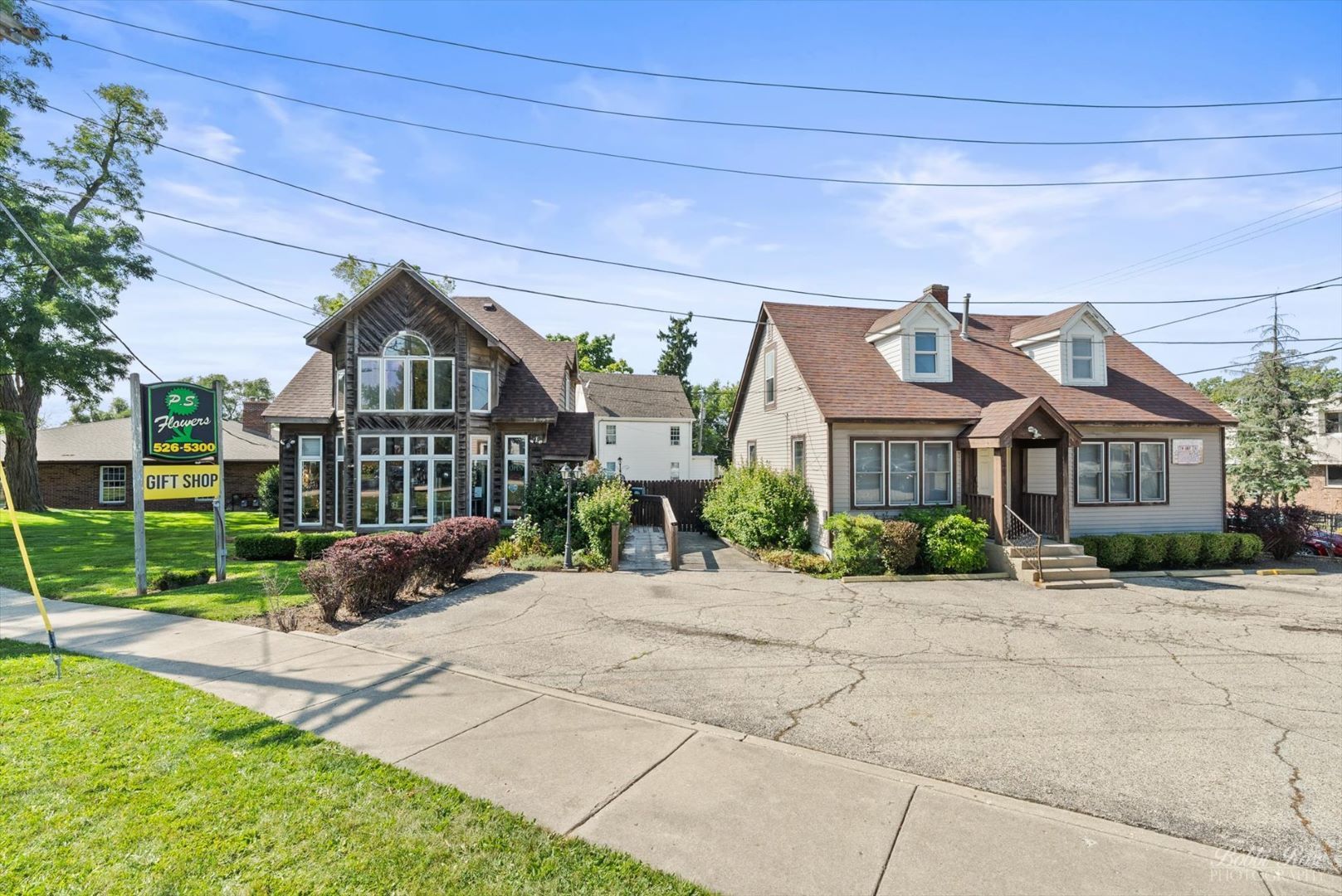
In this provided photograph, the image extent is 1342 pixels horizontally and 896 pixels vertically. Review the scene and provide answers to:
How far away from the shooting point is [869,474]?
52.4 feet

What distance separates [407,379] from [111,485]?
2378 cm

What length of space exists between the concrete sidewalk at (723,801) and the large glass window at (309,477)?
567 inches

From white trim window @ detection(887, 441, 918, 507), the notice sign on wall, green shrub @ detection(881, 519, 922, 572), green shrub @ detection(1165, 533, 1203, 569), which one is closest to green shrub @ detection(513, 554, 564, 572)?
green shrub @ detection(881, 519, 922, 572)

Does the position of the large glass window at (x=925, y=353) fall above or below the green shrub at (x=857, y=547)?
above

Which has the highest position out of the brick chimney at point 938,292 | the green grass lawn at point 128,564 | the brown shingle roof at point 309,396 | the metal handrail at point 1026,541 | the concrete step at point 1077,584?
the brick chimney at point 938,292

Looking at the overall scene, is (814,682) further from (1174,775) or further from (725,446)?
(725,446)

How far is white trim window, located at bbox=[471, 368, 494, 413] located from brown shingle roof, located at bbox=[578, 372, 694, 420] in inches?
663

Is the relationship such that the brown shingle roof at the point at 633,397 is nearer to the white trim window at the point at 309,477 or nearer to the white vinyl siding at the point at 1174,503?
the white trim window at the point at 309,477

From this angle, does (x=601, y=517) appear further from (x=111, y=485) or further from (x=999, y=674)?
(x=111, y=485)

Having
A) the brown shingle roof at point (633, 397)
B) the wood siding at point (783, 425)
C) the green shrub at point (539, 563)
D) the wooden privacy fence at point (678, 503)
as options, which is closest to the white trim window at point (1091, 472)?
the wood siding at point (783, 425)

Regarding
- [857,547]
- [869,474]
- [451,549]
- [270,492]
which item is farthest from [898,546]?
[270,492]

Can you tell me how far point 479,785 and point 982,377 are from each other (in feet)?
58.4

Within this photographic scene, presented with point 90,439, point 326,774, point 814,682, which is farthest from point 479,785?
point 90,439

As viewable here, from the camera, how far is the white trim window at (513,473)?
2000 centimetres
